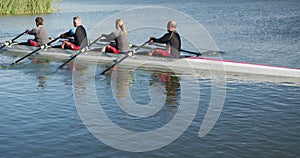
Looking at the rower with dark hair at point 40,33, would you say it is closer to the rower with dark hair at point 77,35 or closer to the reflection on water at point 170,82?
the rower with dark hair at point 77,35

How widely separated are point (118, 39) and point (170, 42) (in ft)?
8.99

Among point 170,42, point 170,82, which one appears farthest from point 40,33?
point 170,82

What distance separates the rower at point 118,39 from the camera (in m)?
17.6

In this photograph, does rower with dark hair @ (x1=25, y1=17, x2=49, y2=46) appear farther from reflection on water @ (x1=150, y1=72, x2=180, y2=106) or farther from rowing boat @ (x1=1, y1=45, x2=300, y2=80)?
reflection on water @ (x1=150, y1=72, x2=180, y2=106)

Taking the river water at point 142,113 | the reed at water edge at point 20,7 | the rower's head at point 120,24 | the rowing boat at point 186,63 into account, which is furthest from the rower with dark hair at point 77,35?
the reed at water edge at point 20,7

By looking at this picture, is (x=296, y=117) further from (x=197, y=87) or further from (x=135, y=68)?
(x=135, y=68)

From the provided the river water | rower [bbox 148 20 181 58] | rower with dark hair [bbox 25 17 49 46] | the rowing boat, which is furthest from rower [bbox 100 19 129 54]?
rower with dark hair [bbox 25 17 49 46]

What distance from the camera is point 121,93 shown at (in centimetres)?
1384

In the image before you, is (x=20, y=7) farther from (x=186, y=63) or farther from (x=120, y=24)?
(x=186, y=63)

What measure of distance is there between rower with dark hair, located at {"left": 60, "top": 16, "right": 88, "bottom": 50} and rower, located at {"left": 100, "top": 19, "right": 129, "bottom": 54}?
1.42 m

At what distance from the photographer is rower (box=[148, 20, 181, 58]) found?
16500 mm

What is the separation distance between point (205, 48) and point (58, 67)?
377 inches

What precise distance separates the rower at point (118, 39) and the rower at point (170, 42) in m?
1.36

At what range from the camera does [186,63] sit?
17.0 meters
